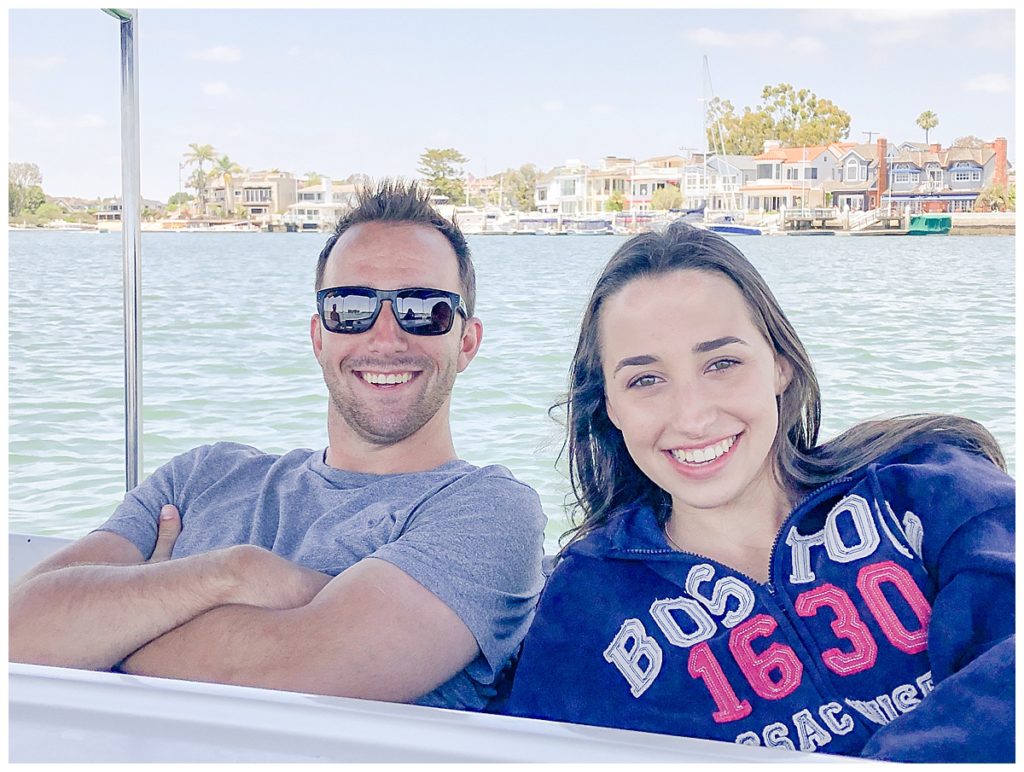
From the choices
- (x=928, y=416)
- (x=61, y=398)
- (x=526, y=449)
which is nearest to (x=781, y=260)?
(x=526, y=449)

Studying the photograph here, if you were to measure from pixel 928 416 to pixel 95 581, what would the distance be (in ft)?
4.65

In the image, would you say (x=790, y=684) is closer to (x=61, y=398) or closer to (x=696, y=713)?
(x=696, y=713)

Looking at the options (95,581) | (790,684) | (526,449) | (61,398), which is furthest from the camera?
(61,398)

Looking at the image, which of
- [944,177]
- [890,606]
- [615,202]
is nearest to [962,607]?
[890,606]

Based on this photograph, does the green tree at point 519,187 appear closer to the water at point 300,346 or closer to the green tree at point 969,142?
the water at point 300,346

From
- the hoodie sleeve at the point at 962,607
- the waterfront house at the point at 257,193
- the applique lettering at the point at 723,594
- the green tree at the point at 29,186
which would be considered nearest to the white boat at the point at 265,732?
the hoodie sleeve at the point at 962,607

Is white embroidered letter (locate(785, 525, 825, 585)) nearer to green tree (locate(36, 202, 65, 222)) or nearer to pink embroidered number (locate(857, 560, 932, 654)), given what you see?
pink embroidered number (locate(857, 560, 932, 654))

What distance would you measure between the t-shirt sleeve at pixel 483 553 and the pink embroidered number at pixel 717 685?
355 mm

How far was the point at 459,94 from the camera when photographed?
2717cm

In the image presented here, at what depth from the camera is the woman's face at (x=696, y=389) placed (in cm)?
158

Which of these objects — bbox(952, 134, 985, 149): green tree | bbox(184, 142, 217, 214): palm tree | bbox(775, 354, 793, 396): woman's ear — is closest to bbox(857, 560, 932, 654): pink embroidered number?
bbox(775, 354, 793, 396): woman's ear

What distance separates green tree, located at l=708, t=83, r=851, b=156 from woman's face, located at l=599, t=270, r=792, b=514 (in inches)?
976

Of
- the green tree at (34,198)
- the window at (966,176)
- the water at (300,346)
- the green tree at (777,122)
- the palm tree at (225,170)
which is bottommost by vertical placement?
the water at (300,346)

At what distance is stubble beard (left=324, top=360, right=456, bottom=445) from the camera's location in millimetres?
2062
